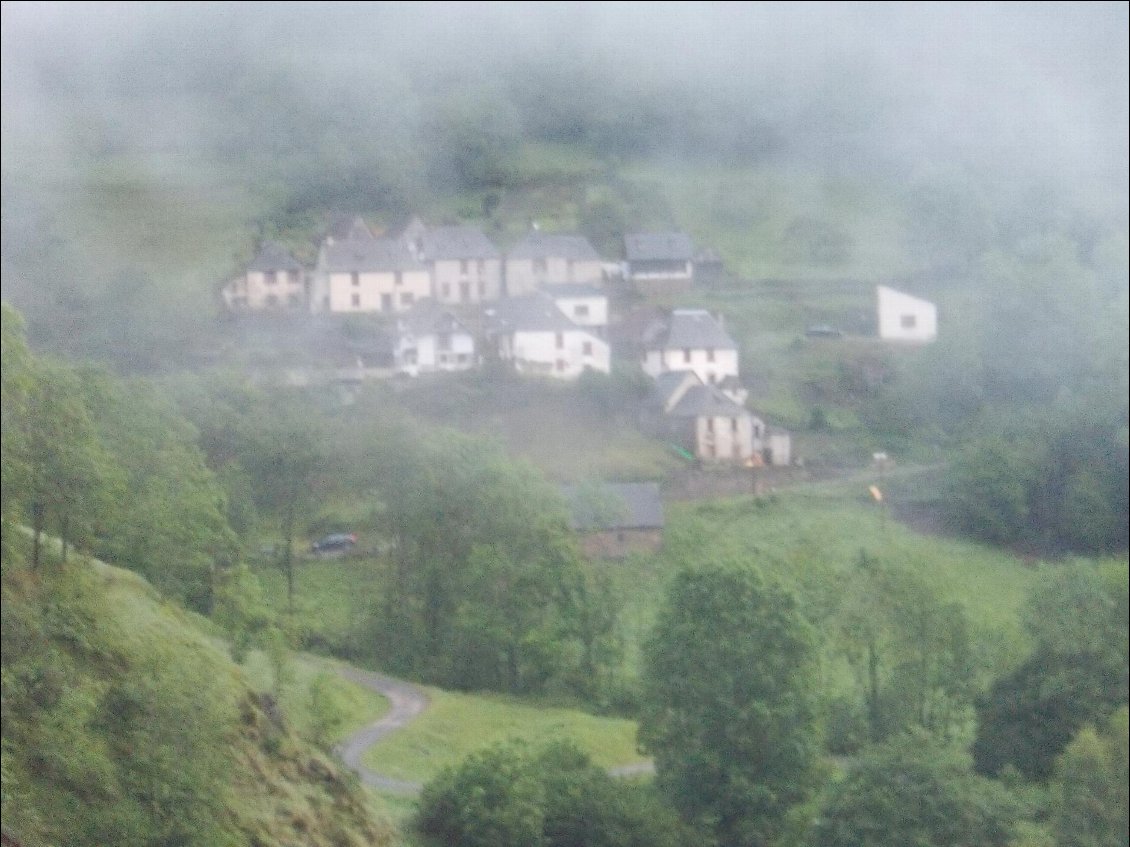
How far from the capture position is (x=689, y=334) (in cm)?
2152

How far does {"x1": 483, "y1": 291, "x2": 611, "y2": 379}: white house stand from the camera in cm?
2044

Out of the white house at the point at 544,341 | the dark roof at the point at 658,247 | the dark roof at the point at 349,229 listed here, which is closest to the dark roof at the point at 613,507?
the white house at the point at 544,341

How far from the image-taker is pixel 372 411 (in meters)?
17.0

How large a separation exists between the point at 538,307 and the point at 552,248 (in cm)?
296

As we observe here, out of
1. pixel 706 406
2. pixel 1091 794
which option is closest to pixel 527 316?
pixel 706 406

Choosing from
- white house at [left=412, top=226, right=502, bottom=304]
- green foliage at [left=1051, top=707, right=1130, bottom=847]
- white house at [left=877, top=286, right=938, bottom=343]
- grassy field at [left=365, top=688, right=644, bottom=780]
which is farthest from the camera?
white house at [left=877, top=286, right=938, bottom=343]

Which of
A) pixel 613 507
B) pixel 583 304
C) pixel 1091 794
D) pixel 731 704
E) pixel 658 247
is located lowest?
pixel 1091 794

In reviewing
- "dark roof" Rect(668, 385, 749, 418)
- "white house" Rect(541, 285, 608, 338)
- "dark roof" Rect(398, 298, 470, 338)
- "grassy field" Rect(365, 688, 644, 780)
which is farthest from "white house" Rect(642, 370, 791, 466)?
"grassy field" Rect(365, 688, 644, 780)

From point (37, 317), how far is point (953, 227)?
15374 mm

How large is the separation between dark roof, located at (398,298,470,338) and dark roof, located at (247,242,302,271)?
72.7 inches

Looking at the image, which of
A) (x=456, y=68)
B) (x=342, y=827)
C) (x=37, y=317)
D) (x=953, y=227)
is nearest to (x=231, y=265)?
(x=37, y=317)

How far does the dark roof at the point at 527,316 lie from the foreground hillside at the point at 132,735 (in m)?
12.9

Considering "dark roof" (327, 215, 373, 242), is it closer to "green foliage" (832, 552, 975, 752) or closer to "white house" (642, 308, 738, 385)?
"white house" (642, 308, 738, 385)

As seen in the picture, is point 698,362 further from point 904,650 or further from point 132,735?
point 132,735
